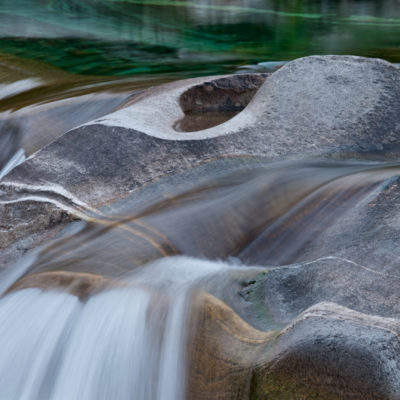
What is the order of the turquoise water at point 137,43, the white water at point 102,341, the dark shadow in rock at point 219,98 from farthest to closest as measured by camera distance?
the turquoise water at point 137,43, the dark shadow in rock at point 219,98, the white water at point 102,341

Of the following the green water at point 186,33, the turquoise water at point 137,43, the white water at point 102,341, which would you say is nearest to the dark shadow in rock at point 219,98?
the turquoise water at point 137,43

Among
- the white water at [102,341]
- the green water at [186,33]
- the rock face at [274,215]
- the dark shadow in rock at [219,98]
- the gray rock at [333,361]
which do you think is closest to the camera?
the gray rock at [333,361]

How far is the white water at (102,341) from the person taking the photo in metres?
2.34

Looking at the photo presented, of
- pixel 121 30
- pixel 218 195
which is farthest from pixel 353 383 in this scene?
pixel 121 30

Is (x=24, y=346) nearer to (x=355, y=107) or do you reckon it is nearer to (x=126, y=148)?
(x=126, y=148)

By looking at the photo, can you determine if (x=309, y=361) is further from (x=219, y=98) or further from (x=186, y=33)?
(x=186, y=33)

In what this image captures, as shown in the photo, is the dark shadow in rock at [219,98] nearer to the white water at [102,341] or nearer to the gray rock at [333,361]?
the white water at [102,341]

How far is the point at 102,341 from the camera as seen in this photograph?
2502mm

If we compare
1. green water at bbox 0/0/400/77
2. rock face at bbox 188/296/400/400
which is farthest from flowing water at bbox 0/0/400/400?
green water at bbox 0/0/400/77

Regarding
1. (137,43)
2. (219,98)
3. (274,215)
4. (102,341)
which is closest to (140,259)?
(102,341)

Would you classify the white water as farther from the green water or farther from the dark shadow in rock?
the green water

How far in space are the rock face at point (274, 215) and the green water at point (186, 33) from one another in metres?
3.16

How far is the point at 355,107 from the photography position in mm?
4012

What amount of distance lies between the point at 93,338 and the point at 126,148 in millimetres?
1415
